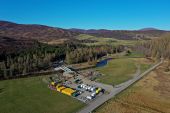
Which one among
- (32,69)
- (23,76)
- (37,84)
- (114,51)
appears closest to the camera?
(37,84)

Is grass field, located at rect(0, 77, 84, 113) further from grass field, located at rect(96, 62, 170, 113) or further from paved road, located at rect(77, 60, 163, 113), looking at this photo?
grass field, located at rect(96, 62, 170, 113)

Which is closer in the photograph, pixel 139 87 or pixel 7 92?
pixel 7 92

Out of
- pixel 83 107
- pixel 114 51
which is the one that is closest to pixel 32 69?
pixel 83 107

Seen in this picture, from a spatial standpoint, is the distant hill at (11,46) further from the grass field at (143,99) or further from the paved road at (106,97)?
the grass field at (143,99)

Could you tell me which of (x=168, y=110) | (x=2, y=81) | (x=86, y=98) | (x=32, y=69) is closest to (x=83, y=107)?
(x=86, y=98)

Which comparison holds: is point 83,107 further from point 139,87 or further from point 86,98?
point 139,87

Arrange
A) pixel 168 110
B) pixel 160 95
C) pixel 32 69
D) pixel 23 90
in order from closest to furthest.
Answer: pixel 168 110 → pixel 160 95 → pixel 23 90 → pixel 32 69
